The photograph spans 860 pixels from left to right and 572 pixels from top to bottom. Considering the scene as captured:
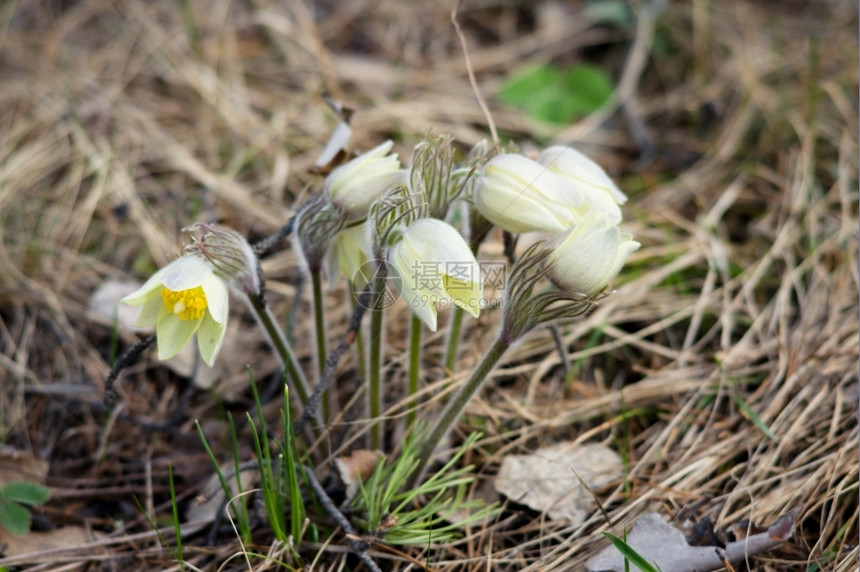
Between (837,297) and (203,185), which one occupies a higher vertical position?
(203,185)

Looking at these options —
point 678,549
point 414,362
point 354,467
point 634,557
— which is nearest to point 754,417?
point 678,549

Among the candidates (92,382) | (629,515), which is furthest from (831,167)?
(92,382)

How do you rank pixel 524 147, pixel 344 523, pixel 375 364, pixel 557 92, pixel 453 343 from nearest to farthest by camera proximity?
pixel 344 523 → pixel 375 364 → pixel 453 343 → pixel 524 147 → pixel 557 92

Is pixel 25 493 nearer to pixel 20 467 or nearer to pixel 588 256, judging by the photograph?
pixel 20 467

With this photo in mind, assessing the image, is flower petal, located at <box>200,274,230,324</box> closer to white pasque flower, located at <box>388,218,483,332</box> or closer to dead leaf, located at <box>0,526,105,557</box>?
white pasque flower, located at <box>388,218,483,332</box>

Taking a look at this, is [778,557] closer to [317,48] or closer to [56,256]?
[56,256]

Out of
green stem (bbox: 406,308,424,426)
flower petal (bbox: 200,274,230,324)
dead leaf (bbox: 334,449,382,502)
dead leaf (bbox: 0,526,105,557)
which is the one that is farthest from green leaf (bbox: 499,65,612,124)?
dead leaf (bbox: 0,526,105,557)

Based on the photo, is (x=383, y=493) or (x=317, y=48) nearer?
(x=383, y=493)
